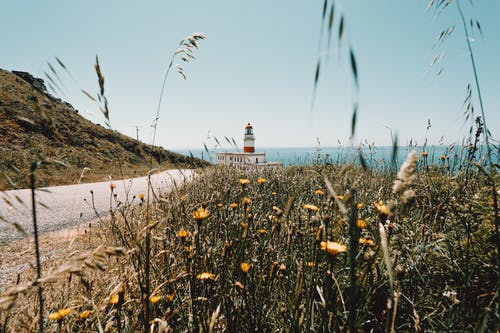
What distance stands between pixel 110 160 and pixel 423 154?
22129 mm

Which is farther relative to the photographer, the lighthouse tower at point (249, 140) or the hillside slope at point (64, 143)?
the lighthouse tower at point (249, 140)

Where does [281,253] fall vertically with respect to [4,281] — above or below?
above

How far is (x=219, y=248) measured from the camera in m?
2.54

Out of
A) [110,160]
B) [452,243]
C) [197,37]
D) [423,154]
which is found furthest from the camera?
[110,160]

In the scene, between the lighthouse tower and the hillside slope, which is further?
the lighthouse tower

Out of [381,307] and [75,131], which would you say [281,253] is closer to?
[381,307]

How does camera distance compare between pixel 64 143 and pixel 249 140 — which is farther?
pixel 249 140

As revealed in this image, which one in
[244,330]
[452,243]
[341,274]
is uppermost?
[452,243]

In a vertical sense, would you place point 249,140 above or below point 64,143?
above

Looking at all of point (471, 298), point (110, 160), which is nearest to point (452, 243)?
point (471, 298)

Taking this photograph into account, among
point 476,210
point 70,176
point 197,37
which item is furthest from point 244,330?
point 70,176

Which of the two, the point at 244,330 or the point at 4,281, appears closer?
the point at 244,330

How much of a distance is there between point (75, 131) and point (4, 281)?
24643 millimetres

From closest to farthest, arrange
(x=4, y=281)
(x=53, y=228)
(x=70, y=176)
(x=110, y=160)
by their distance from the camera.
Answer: (x=4, y=281)
(x=53, y=228)
(x=70, y=176)
(x=110, y=160)
